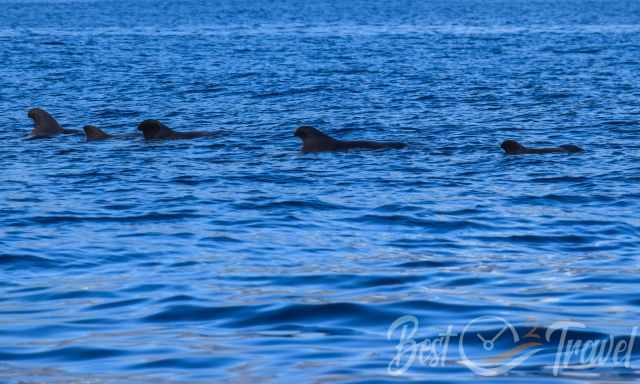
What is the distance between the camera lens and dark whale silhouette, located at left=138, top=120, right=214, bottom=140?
19.9 metres

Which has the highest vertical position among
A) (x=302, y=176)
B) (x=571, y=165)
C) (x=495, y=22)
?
(x=495, y=22)

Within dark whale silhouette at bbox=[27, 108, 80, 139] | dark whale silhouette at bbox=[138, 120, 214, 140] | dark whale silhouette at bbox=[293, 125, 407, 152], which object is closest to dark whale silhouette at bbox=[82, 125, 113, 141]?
dark whale silhouette at bbox=[138, 120, 214, 140]

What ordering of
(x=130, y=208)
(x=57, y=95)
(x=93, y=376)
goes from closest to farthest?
(x=93, y=376) → (x=130, y=208) → (x=57, y=95)

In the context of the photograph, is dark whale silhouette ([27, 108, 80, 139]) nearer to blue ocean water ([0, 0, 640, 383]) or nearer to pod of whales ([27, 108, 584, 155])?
pod of whales ([27, 108, 584, 155])

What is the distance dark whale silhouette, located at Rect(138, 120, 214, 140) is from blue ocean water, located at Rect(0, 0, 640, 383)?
496 millimetres

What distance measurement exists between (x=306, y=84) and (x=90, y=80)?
20.8 ft

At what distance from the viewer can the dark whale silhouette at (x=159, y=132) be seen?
65.4 feet

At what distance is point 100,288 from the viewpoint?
10344mm

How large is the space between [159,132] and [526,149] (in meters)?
6.23

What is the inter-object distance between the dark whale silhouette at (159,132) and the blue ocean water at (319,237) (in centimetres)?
50

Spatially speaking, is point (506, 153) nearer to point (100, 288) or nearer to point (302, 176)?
point (302, 176)

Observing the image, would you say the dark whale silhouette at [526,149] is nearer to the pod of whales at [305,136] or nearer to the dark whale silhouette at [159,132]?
the pod of whales at [305,136]

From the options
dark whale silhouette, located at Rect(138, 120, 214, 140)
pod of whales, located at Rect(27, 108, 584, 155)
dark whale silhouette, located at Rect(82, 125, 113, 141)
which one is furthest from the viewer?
dark whale silhouette, located at Rect(82, 125, 113, 141)

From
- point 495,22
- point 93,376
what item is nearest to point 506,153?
point 93,376
